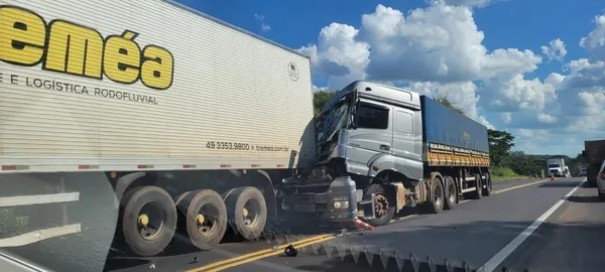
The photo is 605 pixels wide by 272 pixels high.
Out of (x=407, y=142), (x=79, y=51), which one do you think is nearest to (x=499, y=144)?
(x=407, y=142)

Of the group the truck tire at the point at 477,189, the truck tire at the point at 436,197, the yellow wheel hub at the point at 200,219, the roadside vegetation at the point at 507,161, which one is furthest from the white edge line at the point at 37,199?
the roadside vegetation at the point at 507,161

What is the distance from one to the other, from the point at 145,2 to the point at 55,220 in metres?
3.52

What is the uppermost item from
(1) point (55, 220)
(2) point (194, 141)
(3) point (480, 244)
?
(2) point (194, 141)

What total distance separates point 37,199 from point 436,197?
11565 millimetres

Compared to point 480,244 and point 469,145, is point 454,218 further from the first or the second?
point 469,145

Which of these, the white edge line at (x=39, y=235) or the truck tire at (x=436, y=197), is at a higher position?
the truck tire at (x=436, y=197)

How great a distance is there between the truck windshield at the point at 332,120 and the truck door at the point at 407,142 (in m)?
1.41

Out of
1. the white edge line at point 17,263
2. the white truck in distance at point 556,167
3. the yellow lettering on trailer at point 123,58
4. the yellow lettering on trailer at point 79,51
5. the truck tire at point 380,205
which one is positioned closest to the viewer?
the white edge line at point 17,263

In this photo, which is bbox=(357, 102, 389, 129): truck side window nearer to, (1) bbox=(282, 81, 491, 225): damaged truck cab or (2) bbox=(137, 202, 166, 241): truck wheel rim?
(1) bbox=(282, 81, 491, 225): damaged truck cab

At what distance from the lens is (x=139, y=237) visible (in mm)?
8031

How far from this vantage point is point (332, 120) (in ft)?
42.7

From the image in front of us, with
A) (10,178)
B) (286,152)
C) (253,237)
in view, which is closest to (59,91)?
(10,178)

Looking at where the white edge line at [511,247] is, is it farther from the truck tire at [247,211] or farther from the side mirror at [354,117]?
the truck tire at [247,211]

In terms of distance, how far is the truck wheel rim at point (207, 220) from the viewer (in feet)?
30.3
